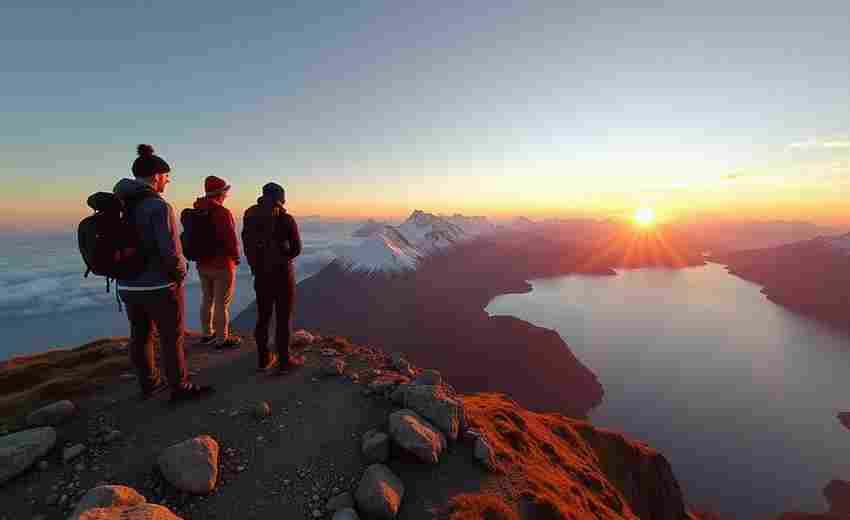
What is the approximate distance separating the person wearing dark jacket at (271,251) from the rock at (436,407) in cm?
324

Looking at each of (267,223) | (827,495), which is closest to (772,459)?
(827,495)

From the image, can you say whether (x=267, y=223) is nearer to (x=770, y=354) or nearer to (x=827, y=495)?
(x=827, y=495)

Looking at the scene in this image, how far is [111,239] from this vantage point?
15.7ft

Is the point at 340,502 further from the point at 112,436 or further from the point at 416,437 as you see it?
the point at 112,436

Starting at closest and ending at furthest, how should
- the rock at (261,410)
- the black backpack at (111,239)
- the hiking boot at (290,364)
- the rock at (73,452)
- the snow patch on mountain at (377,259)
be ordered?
the rock at (73,452) < the black backpack at (111,239) < the rock at (261,410) < the hiking boot at (290,364) < the snow patch on mountain at (377,259)

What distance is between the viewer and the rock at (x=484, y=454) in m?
6.26

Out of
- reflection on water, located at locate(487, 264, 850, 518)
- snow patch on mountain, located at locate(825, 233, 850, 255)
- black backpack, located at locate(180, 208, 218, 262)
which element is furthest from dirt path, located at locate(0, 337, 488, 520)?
snow patch on mountain, located at locate(825, 233, 850, 255)

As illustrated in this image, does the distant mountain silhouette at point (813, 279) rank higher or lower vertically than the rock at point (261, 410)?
lower

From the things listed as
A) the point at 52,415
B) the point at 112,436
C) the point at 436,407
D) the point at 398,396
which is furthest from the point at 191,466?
the point at 436,407

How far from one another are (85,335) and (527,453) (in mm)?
176789

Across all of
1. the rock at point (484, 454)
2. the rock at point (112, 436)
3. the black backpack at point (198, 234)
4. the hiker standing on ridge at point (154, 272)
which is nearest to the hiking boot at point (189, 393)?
the hiker standing on ridge at point (154, 272)

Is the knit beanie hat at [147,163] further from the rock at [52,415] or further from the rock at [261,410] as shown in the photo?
the rock at [261,410]

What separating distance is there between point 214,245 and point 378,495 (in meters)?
6.54

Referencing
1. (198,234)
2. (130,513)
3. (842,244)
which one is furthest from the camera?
(842,244)
